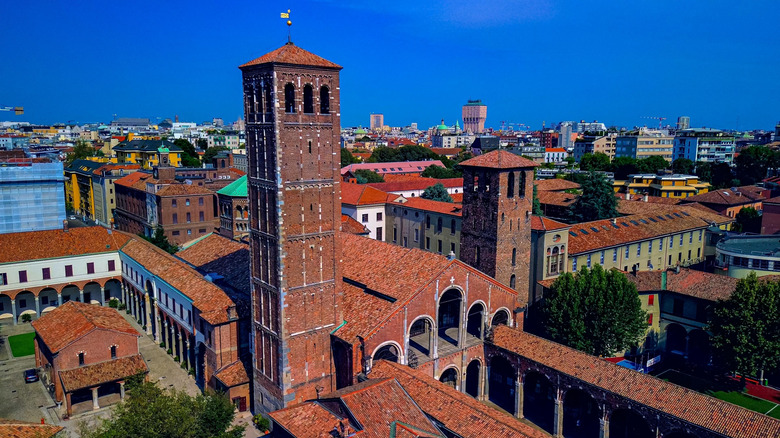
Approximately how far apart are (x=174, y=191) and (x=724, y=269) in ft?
225

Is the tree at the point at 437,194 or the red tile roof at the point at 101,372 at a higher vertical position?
the tree at the point at 437,194

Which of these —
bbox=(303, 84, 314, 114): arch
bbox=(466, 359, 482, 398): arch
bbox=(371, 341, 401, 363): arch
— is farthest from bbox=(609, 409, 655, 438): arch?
bbox=(303, 84, 314, 114): arch

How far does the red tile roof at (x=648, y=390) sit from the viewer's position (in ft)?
94.2

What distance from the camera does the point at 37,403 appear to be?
136 ft

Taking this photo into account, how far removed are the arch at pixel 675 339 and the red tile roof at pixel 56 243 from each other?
56312mm

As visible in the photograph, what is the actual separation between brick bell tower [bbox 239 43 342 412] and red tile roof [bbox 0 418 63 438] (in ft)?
41.9

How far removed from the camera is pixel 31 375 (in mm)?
44906

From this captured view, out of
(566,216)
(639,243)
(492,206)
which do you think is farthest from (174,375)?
(566,216)

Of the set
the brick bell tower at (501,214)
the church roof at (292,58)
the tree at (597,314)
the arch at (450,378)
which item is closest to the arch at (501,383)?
the arch at (450,378)

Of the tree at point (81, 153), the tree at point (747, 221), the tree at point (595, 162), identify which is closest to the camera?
the tree at point (747, 221)

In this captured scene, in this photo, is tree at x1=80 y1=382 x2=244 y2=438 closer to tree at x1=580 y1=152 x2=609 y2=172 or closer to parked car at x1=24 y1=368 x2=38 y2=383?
parked car at x1=24 y1=368 x2=38 y2=383

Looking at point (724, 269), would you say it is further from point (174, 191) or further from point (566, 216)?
point (174, 191)

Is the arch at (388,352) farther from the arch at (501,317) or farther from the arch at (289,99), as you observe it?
the arch at (289,99)

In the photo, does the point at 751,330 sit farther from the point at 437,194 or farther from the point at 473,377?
the point at 437,194
